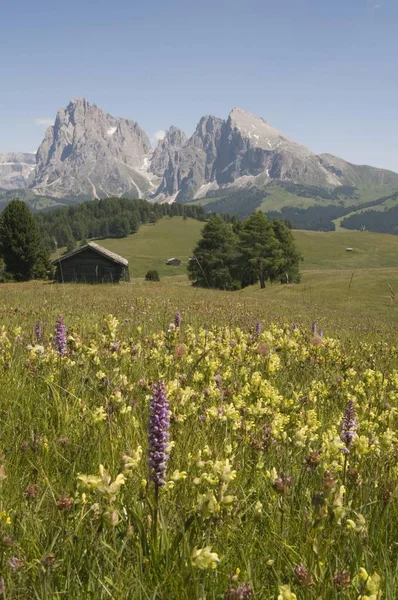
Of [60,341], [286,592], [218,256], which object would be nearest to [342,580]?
[286,592]

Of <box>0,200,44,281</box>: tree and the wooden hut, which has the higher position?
<box>0,200,44,281</box>: tree

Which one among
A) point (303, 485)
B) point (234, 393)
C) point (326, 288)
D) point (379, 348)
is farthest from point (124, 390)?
point (326, 288)

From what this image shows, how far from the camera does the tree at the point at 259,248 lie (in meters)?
83.3

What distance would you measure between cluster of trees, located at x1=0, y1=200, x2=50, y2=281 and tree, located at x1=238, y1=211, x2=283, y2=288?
116ft

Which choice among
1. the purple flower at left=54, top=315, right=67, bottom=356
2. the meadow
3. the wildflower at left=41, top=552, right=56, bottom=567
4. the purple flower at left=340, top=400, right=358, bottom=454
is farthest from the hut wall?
the wildflower at left=41, top=552, right=56, bottom=567

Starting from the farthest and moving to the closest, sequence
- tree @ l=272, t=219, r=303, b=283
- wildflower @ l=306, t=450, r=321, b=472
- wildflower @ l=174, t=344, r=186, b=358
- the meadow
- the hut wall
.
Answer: tree @ l=272, t=219, r=303, b=283
the hut wall
wildflower @ l=174, t=344, r=186, b=358
wildflower @ l=306, t=450, r=321, b=472
the meadow

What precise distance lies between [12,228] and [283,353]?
82.0 metres

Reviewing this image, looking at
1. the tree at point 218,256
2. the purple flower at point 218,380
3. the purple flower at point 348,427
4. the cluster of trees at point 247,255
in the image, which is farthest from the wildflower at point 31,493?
the tree at point 218,256

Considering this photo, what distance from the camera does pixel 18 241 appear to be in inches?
3196

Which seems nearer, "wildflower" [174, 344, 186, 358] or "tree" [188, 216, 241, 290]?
"wildflower" [174, 344, 186, 358]

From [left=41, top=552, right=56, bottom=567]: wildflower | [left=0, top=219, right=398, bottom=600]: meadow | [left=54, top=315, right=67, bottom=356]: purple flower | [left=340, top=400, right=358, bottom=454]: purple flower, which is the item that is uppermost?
[left=54, top=315, right=67, bottom=356]: purple flower

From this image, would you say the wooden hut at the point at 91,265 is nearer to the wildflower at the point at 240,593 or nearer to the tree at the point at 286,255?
the tree at the point at 286,255

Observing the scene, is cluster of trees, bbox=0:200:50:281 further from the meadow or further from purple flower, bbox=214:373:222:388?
purple flower, bbox=214:373:222:388

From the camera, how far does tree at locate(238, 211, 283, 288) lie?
8331 cm
